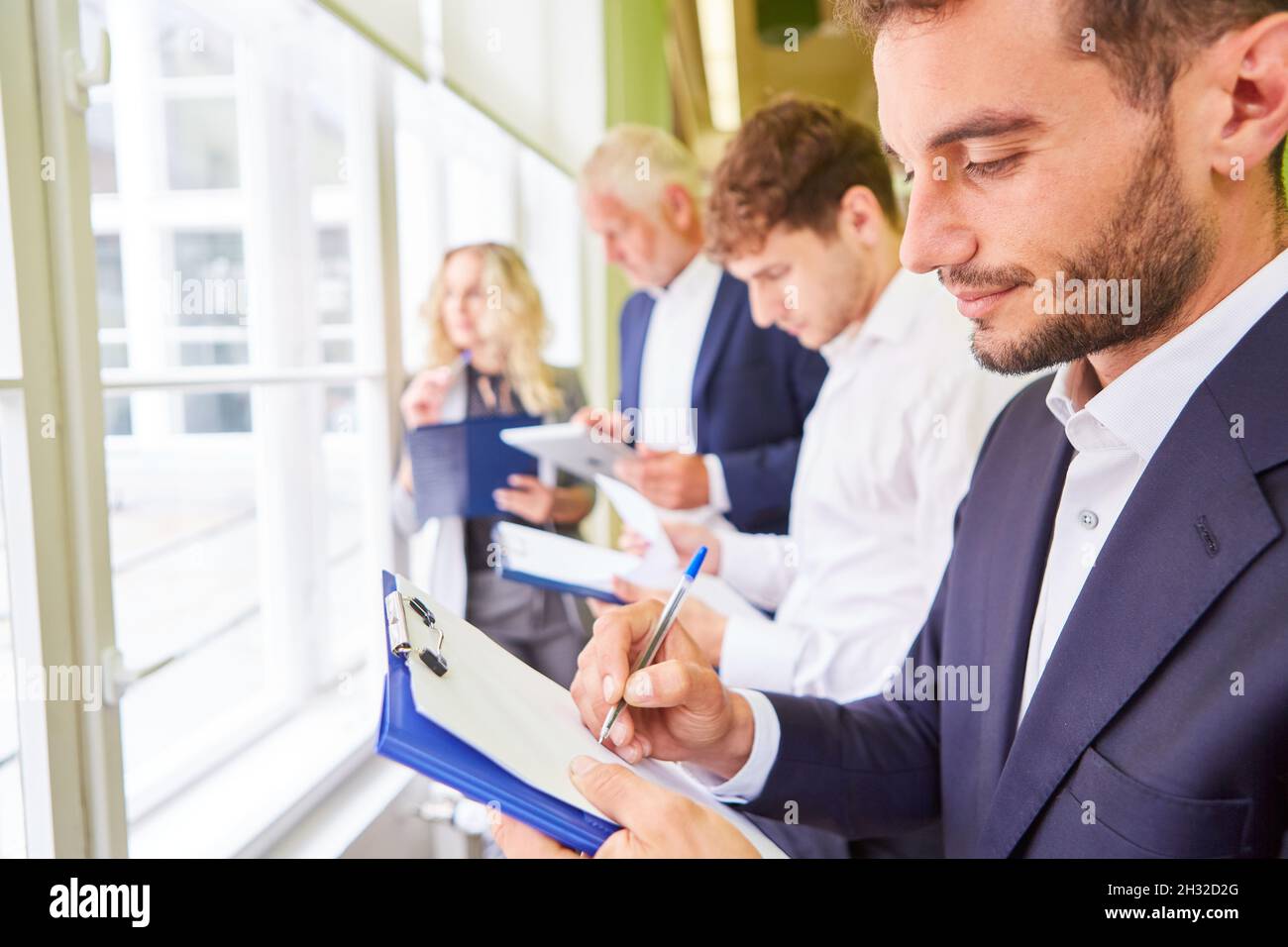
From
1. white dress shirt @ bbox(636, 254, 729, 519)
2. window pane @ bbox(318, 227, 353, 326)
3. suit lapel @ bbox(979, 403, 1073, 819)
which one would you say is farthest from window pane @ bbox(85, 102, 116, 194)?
white dress shirt @ bbox(636, 254, 729, 519)

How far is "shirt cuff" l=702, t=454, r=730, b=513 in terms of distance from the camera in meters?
1.86

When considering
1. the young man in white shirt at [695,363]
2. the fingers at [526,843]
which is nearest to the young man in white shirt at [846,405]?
the young man in white shirt at [695,363]

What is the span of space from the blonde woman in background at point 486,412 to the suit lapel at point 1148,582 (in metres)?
1.01

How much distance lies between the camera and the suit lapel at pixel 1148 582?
0.66 meters

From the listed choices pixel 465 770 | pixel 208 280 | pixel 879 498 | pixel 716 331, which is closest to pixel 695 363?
pixel 716 331

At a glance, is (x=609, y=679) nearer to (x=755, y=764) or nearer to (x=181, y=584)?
(x=755, y=764)

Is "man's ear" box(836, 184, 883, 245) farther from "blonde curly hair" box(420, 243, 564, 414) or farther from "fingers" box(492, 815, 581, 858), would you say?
"fingers" box(492, 815, 581, 858)

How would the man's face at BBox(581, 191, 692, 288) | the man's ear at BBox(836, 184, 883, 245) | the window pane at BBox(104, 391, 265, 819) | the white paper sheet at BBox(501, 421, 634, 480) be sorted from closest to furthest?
the window pane at BBox(104, 391, 265, 819)
the man's ear at BBox(836, 184, 883, 245)
the white paper sheet at BBox(501, 421, 634, 480)
the man's face at BBox(581, 191, 692, 288)

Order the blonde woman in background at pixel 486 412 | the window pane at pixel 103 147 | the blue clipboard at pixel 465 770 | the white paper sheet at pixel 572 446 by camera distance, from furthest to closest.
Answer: the blonde woman in background at pixel 486 412
the white paper sheet at pixel 572 446
the window pane at pixel 103 147
the blue clipboard at pixel 465 770

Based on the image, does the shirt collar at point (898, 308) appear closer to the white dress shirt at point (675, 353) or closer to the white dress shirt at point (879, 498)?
the white dress shirt at point (879, 498)

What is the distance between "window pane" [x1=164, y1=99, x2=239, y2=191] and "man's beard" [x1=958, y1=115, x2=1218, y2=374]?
1.16 metres
